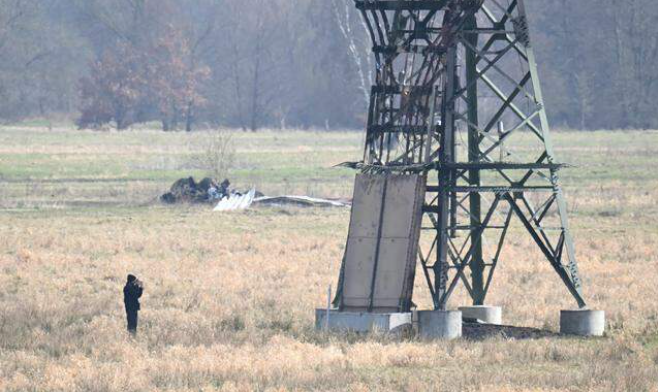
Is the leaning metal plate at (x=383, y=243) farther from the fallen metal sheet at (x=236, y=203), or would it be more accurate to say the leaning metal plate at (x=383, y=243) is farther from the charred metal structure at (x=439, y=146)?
the fallen metal sheet at (x=236, y=203)

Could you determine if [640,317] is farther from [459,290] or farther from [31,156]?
[31,156]

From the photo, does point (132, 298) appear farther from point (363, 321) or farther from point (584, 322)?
point (584, 322)

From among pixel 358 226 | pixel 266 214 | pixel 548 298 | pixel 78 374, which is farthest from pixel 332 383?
pixel 266 214

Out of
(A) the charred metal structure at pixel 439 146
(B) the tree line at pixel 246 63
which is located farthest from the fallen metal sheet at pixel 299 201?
(B) the tree line at pixel 246 63

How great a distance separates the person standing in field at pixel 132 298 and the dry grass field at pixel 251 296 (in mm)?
239

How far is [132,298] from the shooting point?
2144 centimetres

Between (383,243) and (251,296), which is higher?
(383,243)

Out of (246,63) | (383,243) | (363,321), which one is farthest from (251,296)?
(246,63)

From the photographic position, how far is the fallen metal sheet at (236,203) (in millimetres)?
45375

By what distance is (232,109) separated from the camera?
120 m

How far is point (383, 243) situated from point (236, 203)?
24416 millimetres

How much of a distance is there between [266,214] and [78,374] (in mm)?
26214

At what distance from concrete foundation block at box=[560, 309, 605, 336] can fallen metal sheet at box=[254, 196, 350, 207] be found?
952 inches

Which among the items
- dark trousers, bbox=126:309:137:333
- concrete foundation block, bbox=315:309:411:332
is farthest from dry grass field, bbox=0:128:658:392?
concrete foundation block, bbox=315:309:411:332
